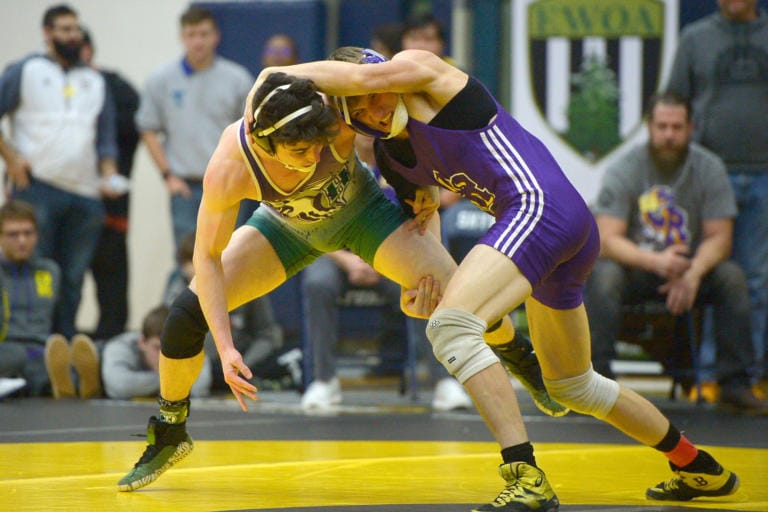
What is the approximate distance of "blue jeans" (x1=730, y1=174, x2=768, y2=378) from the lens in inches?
277

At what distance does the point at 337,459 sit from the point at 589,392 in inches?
46.8

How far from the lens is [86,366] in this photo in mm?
7289

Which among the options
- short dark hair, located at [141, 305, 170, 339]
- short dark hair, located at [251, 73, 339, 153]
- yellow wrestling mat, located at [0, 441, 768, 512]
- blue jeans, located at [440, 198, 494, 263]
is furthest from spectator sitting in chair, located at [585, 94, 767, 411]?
short dark hair, located at [251, 73, 339, 153]

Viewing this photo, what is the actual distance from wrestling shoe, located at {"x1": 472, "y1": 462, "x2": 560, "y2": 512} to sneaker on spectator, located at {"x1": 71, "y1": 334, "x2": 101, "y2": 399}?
4279 mm

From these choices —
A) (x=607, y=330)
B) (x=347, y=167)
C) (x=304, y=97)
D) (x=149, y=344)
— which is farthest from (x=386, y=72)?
(x=149, y=344)

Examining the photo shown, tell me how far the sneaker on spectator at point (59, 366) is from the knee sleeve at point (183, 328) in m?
3.29

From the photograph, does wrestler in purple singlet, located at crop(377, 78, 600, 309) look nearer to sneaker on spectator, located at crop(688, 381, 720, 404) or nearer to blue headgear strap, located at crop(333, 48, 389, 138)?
blue headgear strap, located at crop(333, 48, 389, 138)

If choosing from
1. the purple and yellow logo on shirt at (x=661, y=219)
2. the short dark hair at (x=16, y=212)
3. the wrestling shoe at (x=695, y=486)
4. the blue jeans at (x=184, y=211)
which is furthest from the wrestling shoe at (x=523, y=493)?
the blue jeans at (x=184, y=211)

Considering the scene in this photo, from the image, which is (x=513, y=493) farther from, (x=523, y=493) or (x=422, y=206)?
(x=422, y=206)

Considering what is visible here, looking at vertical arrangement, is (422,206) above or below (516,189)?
below

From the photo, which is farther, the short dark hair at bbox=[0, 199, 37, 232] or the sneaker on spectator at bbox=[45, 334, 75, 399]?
the short dark hair at bbox=[0, 199, 37, 232]

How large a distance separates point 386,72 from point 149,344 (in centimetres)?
409

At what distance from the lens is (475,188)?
3691 millimetres

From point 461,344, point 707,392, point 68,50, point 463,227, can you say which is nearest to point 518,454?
point 461,344
